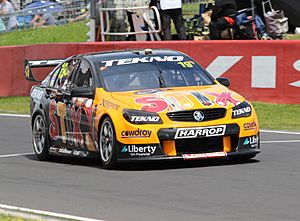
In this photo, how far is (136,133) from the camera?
36.7 ft

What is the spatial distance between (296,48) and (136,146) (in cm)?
829

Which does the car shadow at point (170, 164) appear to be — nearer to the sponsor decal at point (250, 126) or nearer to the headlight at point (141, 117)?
the sponsor decal at point (250, 126)

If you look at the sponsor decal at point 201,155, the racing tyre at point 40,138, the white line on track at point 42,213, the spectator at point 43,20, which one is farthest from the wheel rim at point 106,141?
the spectator at point 43,20

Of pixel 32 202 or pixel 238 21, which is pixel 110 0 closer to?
pixel 238 21

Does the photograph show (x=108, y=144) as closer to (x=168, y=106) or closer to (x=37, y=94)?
(x=168, y=106)

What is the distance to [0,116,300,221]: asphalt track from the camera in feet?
27.3

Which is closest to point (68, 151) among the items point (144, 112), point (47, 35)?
point (144, 112)

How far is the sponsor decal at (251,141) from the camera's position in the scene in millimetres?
11505

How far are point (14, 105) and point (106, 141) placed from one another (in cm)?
1178

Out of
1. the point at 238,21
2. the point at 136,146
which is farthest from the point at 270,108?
the point at 136,146

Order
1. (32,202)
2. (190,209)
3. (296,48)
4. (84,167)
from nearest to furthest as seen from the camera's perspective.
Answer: (190,209) → (32,202) → (84,167) → (296,48)

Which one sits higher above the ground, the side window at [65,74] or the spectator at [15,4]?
the side window at [65,74]

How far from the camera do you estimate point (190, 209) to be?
27.8 feet

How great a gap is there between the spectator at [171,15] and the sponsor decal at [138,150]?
12992 millimetres
